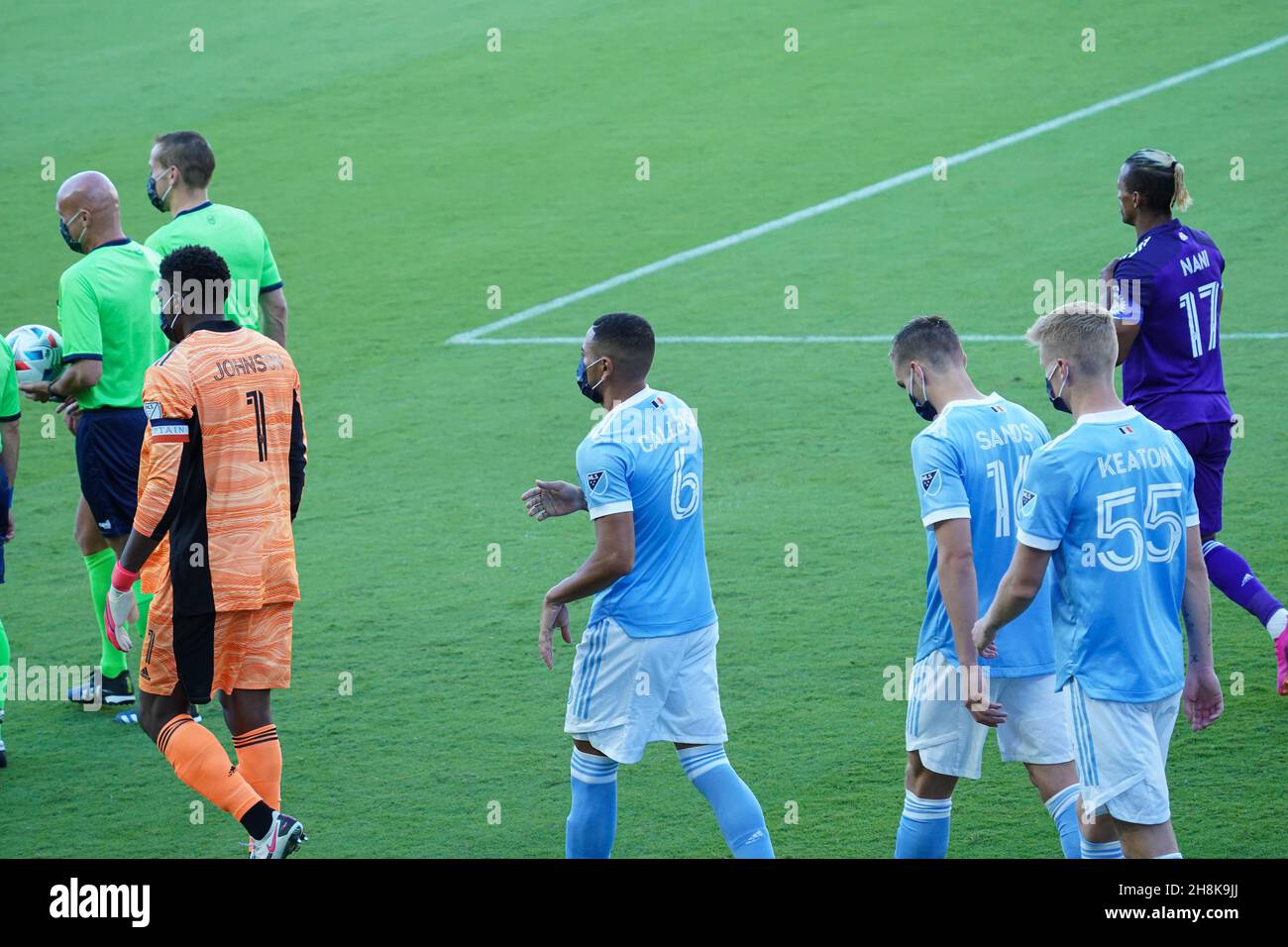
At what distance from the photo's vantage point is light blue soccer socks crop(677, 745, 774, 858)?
4.98m

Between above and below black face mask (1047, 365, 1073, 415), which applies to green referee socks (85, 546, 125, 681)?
below

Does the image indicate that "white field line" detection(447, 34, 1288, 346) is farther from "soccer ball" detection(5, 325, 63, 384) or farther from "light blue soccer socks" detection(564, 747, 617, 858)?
"light blue soccer socks" detection(564, 747, 617, 858)

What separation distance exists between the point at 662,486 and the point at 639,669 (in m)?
0.57

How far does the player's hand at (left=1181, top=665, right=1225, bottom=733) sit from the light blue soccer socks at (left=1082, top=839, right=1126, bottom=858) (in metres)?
0.42

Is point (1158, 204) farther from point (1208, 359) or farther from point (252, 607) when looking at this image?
point (252, 607)

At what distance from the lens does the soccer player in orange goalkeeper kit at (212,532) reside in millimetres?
5363

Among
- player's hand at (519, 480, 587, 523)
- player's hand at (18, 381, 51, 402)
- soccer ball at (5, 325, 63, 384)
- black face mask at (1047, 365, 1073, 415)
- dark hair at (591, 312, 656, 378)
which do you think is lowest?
player's hand at (519, 480, 587, 523)

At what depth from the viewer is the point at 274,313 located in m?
7.96

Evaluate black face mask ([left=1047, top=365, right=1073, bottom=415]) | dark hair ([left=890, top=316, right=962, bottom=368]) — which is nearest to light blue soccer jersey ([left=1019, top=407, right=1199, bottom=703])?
black face mask ([left=1047, top=365, right=1073, bottom=415])

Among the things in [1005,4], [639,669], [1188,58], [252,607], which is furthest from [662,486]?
[1005,4]

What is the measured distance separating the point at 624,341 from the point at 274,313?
11.1 feet

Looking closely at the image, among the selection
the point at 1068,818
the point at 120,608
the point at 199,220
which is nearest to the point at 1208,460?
the point at 1068,818

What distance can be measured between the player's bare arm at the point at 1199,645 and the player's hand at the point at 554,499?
1829 millimetres
